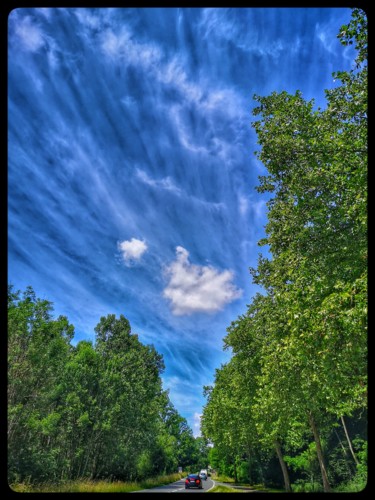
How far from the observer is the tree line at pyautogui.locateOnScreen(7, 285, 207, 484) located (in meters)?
18.4

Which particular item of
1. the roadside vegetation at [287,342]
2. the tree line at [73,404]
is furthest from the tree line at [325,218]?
the tree line at [73,404]

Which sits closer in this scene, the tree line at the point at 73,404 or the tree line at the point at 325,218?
the tree line at the point at 325,218

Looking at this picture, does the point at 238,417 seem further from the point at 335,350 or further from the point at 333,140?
the point at 333,140

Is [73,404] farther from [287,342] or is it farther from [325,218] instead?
[325,218]

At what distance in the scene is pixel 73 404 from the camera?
90.0ft

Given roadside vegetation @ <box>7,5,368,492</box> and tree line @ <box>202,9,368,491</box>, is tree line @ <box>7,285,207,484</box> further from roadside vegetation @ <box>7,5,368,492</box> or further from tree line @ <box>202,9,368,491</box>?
tree line @ <box>202,9,368,491</box>

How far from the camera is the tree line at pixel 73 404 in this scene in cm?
1842

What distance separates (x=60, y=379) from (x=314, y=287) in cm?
2039

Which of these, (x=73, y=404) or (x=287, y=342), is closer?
(x=287, y=342)

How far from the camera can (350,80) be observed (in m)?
11.8

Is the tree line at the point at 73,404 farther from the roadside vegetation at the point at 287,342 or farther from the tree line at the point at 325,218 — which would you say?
the tree line at the point at 325,218

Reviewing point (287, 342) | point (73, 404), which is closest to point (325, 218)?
point (287, 342)
